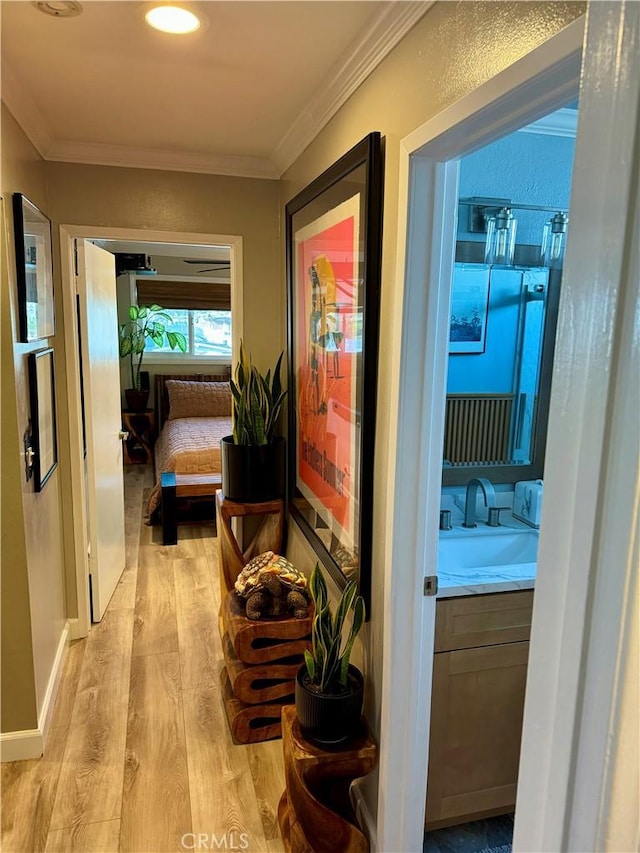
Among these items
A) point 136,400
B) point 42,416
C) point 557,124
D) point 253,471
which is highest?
point 557,124

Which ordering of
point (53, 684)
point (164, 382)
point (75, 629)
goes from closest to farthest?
point (53, 684) < point (75, 629) < point (164, 382)

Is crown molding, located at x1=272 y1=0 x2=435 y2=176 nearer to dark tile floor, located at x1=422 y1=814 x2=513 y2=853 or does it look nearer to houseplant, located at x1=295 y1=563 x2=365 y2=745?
houseplant, located at x1=295 y1=563 x2=365 y2=745

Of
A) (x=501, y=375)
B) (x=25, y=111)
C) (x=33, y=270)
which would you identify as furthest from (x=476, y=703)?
(x=25, y=111)

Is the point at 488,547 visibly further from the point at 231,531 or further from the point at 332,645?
the point at 231,531

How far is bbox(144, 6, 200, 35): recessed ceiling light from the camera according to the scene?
1.42m

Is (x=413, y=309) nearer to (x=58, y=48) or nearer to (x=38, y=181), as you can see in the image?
(x=58, y=48)

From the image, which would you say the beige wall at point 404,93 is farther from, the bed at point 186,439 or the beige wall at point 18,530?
the bed at point 186,439

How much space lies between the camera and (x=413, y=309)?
4.79 feet

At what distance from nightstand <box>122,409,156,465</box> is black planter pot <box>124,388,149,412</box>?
71 mm

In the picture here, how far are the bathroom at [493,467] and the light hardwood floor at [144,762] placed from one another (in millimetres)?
681

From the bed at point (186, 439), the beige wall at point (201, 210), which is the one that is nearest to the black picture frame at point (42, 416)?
the beige wall at point (201, 210)

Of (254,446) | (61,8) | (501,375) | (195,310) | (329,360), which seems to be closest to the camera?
(61,8)

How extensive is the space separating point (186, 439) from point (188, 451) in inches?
16.5

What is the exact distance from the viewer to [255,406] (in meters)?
2.63
